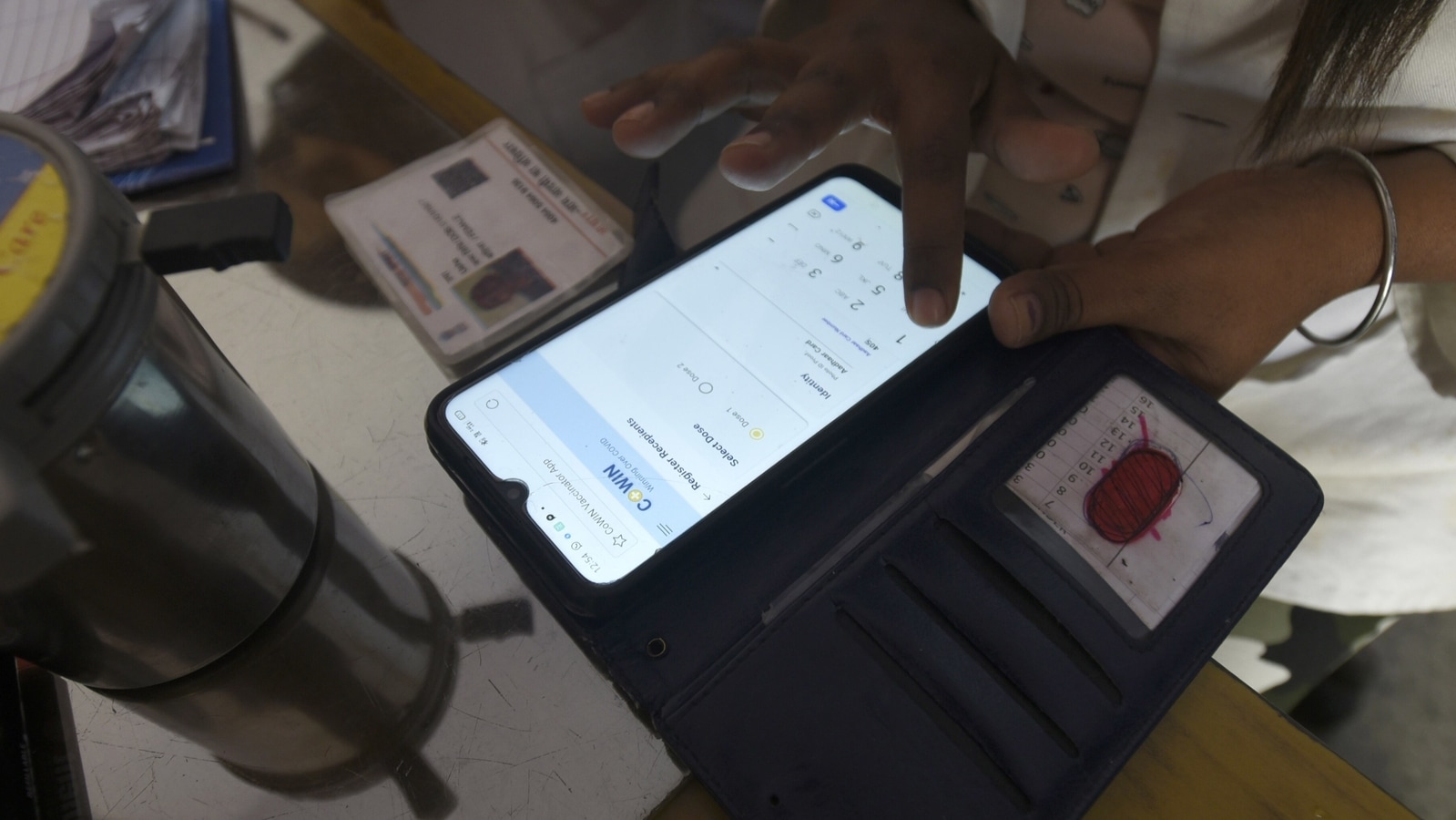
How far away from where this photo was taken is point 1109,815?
31 cm

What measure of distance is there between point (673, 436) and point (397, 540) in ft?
0.50

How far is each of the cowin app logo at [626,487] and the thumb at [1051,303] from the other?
19cm

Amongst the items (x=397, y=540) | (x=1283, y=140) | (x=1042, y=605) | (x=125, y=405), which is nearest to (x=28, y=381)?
(x=125, y=405)

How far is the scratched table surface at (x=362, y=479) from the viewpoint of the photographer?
1.01 ft

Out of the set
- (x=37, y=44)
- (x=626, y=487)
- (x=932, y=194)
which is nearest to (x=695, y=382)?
(x=626, y=487)

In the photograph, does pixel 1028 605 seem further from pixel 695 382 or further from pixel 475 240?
pixel 475 240

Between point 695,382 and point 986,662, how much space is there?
0.18 m

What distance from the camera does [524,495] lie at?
0.33m

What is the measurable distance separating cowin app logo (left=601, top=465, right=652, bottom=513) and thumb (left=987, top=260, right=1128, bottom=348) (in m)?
0.19

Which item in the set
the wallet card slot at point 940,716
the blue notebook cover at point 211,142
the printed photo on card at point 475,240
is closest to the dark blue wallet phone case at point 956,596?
the wallet card slot at point 940,716

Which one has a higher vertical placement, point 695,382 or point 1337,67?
point 1337,67

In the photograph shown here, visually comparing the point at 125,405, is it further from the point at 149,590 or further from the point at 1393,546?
the point at 1393,546

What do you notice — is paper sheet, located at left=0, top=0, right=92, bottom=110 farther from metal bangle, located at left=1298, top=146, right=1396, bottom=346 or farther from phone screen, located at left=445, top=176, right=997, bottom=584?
metal bangle, located at left=1298, top=146, right=1396, bottom=346

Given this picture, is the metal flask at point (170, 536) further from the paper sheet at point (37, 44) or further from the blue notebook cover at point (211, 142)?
the paper sheet at point (37, 44)
